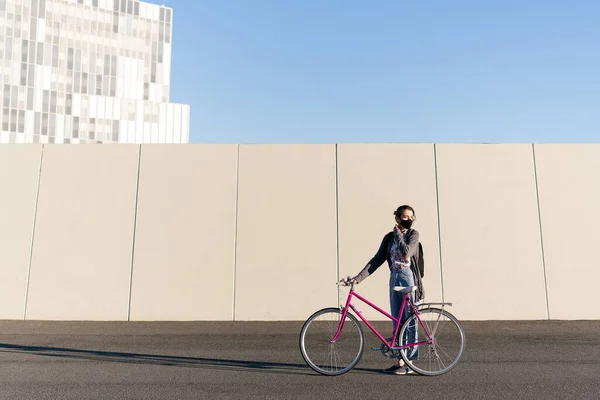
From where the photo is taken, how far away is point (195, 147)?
8.98m

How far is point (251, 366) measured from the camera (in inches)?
210

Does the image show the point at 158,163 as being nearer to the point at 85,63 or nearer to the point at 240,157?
the point at 240,157

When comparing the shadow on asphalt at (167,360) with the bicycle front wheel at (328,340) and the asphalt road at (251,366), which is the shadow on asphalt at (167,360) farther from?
the bicycle front wheel at (328,340)

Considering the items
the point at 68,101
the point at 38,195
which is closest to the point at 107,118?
the point at 68,101

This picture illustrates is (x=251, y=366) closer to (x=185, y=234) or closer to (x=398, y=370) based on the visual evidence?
(x=398, y=370)

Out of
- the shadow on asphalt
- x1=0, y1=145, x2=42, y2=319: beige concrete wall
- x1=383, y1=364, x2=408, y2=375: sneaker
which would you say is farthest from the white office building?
x1=383, y1=364, x2=408, y2=375: sneaker

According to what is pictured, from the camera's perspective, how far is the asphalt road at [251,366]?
4.37 m

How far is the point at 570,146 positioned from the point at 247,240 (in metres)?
5.79

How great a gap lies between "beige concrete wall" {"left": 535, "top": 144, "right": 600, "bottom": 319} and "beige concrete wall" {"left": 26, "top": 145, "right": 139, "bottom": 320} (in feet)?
23.3

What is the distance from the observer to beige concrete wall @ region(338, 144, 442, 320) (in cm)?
859

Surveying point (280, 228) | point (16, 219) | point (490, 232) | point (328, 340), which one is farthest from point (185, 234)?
point (490, 232)

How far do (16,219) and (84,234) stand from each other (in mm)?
1252

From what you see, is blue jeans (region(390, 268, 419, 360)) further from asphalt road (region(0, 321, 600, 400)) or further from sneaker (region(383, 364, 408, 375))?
asphalt road (region(0, 321, 600, 400))

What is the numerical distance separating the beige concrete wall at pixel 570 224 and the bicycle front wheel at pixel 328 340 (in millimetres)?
4963
